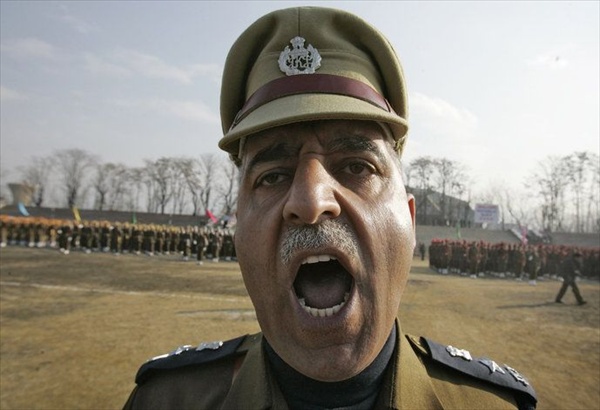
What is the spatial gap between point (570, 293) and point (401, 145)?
18.3 metres

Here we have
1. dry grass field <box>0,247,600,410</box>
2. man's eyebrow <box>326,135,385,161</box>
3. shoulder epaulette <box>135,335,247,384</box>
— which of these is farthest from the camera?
dry grass field <box>0,247,600,410</box>

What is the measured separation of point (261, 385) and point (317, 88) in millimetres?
946

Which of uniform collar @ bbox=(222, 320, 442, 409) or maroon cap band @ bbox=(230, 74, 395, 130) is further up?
maroon cap band @ bbox=(230, 74, 395, 130)

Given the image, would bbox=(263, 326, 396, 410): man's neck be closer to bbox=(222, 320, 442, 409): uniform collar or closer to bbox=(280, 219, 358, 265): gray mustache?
bbox=(222, 320, 442, 409): uniform collar

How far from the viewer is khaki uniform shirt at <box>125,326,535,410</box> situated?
123 centimetres

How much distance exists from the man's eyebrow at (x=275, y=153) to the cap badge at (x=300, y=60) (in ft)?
0.92

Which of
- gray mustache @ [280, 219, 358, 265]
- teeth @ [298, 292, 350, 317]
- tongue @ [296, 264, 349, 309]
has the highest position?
gray mustache @ [280, 219, 358, 265]

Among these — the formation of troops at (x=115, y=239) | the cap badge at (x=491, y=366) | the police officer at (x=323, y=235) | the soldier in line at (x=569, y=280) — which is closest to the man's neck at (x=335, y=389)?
the police officer at (x=323, y=235)

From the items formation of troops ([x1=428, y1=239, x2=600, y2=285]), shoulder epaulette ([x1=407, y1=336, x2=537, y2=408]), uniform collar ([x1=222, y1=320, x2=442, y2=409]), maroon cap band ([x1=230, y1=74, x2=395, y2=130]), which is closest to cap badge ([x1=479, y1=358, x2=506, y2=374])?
shoulder epaulette ([x1=407, y1=336, x2=537, y2=408])

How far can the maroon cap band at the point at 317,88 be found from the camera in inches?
47.6

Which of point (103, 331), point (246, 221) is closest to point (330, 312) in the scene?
point (246, 221)

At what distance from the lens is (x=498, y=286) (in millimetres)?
17250

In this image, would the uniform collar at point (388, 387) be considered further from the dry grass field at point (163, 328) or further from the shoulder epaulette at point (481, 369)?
the dry grass field at point (163, 328)

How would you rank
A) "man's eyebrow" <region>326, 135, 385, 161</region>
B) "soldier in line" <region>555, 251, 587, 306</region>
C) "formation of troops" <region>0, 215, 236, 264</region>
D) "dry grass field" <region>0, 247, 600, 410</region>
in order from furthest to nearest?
1. "formation of troops" <region>0, 215, 236, 264</region>
2. "soldier in line" <region>555, 251, 587, 306</region>
3. "dry grass field" <region>0, 247, 600, 410</region>
4. "man's eyebrow" <region>326, 135, 385, 161</region>
